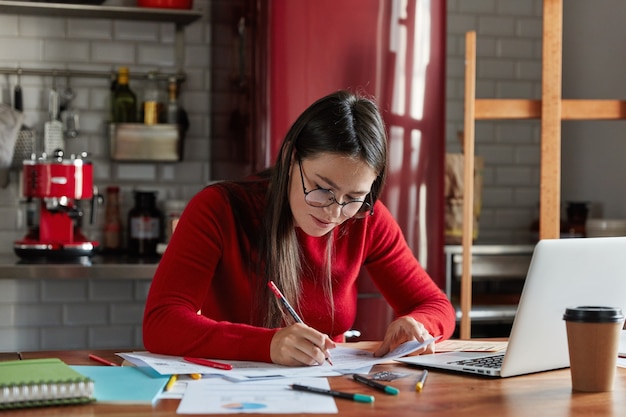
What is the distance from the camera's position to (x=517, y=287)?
4281 mm

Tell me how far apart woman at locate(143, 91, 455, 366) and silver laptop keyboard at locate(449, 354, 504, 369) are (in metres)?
0.13

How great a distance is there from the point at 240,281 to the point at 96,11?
1.99 m

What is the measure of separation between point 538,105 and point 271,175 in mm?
1450

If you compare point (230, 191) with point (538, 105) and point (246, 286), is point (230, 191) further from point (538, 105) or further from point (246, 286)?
point (538, 105)

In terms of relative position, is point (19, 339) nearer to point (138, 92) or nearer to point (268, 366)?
point (138, 92)

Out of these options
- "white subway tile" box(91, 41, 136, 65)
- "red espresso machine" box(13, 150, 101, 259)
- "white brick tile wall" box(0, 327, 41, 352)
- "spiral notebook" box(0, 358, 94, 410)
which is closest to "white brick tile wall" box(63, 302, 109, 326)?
"white brick tile wall" box(0, 327, 41, 352)

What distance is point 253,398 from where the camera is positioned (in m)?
1.53

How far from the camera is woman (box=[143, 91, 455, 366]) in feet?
6.27

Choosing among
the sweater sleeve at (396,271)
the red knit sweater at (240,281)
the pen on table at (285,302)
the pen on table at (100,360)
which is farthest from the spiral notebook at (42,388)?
the sweater sleeve at (396,271)

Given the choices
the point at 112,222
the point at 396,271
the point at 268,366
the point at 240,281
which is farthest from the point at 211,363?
the point at 112,222

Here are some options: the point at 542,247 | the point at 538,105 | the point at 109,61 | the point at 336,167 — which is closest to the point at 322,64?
the point at 538,105

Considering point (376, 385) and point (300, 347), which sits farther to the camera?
point (300, 347)

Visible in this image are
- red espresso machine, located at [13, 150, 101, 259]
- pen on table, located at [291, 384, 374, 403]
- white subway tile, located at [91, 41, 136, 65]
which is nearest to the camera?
pen on table, located at [291, 384, 374, 403]

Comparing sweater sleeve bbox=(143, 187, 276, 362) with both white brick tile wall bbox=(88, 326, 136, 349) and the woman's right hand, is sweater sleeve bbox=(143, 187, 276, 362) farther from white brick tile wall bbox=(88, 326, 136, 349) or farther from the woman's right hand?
white brick tile wall bbox=(88, 326, 136, 349)
